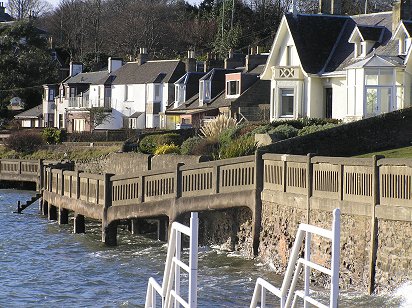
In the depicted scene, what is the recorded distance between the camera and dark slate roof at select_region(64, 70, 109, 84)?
93562mm

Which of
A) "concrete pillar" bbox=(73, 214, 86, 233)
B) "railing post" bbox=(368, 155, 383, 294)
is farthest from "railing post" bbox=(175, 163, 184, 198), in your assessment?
"railing post" bbox=(368, 155, 383, 294)

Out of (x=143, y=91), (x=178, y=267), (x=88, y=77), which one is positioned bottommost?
(x=178, y=267)

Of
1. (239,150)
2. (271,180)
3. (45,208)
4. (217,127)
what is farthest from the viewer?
(217,127)

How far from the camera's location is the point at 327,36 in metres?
51.5

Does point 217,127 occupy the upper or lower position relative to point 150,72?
lower

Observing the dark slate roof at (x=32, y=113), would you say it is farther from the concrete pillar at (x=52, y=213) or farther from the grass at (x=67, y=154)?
the concrete pillar at (x=52, y=213)

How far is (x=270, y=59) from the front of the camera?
52.8 metres

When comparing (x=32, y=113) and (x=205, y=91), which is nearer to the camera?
(x=205, y=91)

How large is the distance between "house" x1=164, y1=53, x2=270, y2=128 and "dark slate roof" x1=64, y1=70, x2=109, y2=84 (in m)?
15.4

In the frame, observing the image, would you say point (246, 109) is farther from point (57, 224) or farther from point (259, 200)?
point (259, 200)

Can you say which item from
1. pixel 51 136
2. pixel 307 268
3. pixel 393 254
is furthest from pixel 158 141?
pixel 307 268

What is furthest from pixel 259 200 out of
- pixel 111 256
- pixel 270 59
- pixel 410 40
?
pixel 270 59

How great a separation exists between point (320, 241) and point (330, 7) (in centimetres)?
3612

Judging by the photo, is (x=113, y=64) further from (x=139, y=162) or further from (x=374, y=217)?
(x=374, y=217)
